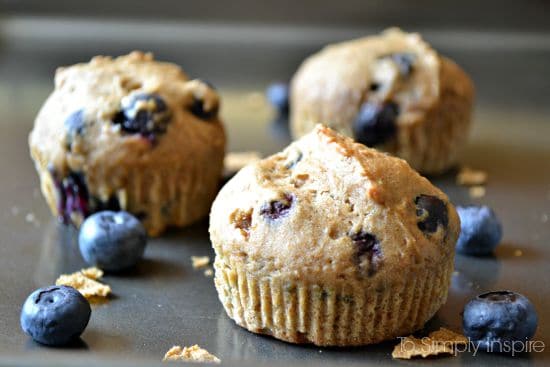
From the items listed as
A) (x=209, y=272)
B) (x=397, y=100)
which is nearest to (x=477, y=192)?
(x=397, y=100)

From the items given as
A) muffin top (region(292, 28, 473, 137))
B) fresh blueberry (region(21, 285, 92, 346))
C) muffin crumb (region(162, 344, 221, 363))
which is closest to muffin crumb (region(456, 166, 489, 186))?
muffin top (region(292, 28, 473, 137))

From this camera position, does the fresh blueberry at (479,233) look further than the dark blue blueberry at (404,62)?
No

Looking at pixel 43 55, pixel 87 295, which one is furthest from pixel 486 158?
pixel 43 55

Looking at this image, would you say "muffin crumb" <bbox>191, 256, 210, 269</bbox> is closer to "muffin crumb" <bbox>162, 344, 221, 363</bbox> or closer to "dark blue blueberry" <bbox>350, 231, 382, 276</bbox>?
"muffin crumb" <bbox>162, 344, 221, 363</bbox>

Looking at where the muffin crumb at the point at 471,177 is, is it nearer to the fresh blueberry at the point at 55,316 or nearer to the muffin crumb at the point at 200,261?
the muffin crumb at the point at 200,261

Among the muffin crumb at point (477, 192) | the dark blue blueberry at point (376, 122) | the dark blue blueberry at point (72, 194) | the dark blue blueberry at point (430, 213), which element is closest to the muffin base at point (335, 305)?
the dark blue blueberry at point (430, 213)

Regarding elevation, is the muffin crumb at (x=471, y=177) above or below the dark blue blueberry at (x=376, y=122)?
below
